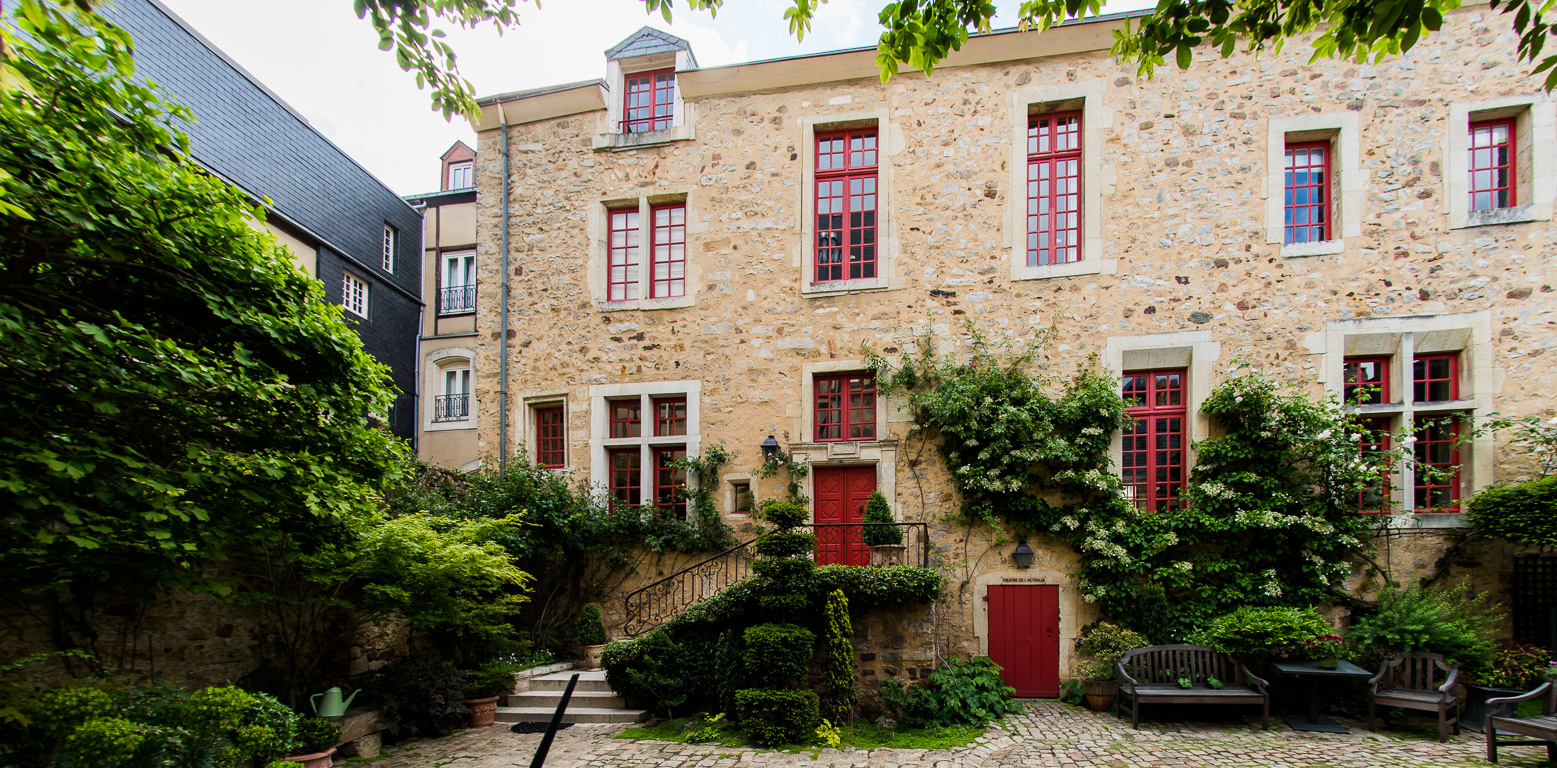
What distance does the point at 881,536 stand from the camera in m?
7.75

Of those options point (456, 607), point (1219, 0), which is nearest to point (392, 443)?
point (456, 607)

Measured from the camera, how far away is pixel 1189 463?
311 inches

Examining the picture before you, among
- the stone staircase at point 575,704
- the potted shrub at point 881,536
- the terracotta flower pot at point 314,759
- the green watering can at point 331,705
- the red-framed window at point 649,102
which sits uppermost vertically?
the red-framed window at point 649,102

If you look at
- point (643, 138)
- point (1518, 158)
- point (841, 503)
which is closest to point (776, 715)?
point (841, 503)

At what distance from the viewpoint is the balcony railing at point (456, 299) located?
1484cm

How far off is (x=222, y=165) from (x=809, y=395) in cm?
897

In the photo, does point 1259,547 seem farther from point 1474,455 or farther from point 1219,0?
point 1219,0

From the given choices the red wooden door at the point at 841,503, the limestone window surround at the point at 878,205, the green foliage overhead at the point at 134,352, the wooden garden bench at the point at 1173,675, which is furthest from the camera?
the limestone window surround at the point at 878,205

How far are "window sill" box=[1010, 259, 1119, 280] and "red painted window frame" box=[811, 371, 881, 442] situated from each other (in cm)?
213

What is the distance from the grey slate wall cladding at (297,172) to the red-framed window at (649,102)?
443 centimetres

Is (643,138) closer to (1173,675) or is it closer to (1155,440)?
(1155,440)

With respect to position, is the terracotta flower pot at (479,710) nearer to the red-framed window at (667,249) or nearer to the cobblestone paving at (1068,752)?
the cobblestone paving at (1068,752)

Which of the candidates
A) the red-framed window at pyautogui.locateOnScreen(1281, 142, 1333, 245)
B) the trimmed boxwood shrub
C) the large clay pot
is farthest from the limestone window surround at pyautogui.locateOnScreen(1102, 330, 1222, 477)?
the trimmed boxwood shrub

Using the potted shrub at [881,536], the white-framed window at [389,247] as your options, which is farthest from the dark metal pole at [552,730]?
the white-framed window at [389,247]
